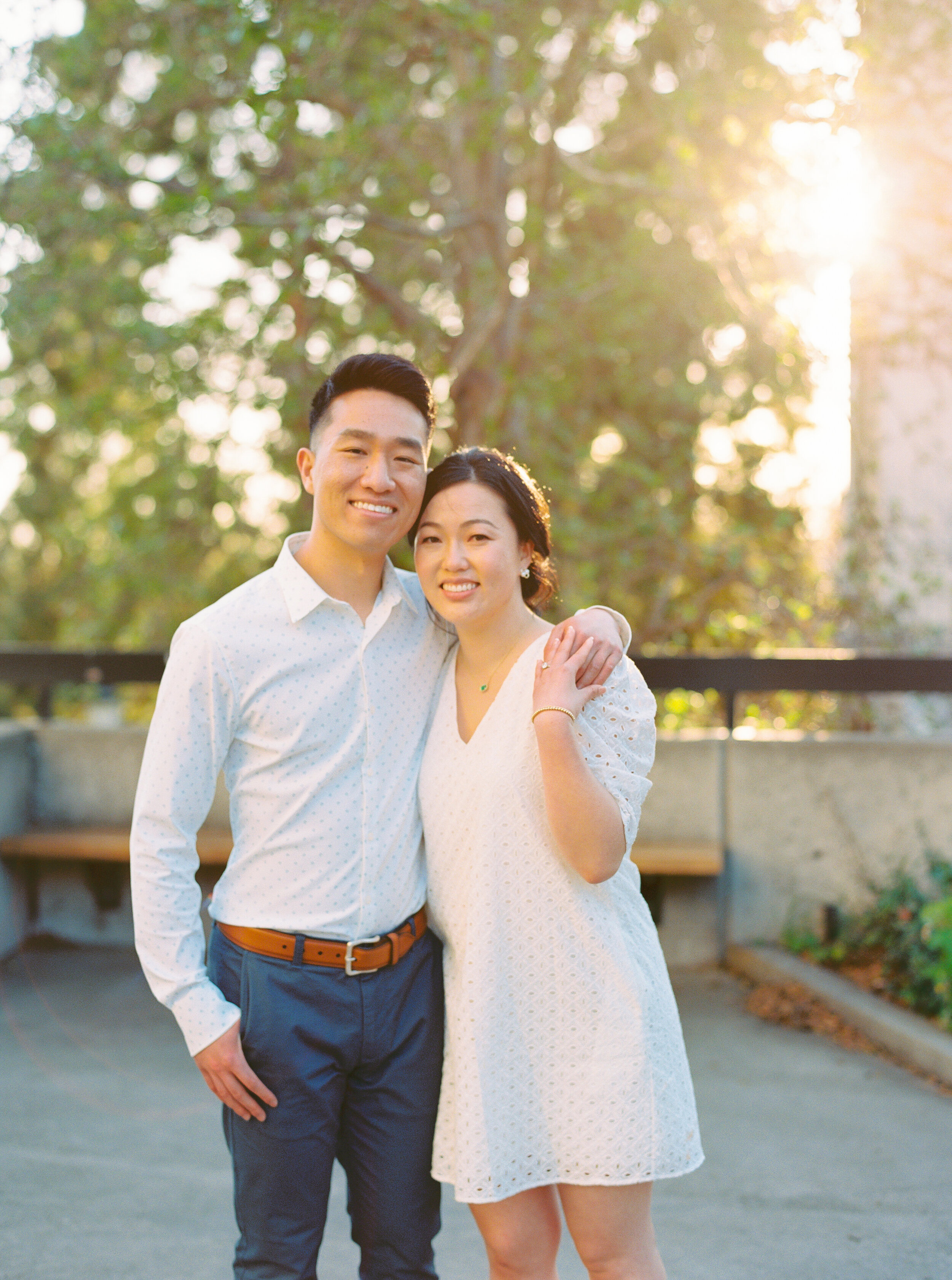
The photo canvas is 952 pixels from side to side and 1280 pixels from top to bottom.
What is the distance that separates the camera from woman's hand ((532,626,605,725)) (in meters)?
2.17

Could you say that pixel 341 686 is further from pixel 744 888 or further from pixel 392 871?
pixel 744 888

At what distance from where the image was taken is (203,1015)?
2.19m

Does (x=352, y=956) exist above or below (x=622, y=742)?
below

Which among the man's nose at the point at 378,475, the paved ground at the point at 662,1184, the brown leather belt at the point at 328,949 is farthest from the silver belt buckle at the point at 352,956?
the paved ground at the point at 662,1184

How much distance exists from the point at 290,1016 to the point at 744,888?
12.4 feet

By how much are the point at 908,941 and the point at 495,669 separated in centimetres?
332

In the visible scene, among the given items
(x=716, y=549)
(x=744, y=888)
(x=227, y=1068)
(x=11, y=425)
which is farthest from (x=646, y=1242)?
(x=11, y=425)

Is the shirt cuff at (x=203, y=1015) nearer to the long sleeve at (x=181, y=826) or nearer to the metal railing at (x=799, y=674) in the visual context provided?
the long sleeve at (x=181, y=826)

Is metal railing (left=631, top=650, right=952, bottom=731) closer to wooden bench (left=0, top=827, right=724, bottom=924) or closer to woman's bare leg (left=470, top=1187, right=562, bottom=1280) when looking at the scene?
wooden bench (left=0, top=827, right=724, bottom=924)

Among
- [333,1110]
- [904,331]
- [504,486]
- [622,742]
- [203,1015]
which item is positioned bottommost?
[333,1110]

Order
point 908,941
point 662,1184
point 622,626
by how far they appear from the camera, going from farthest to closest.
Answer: point 908,941, point 662,1184, point 622,626

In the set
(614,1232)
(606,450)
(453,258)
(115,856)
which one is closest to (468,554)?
(614,1232)

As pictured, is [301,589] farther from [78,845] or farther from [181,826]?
[78,845]

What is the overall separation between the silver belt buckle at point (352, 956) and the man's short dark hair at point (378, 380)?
3.38 ft
